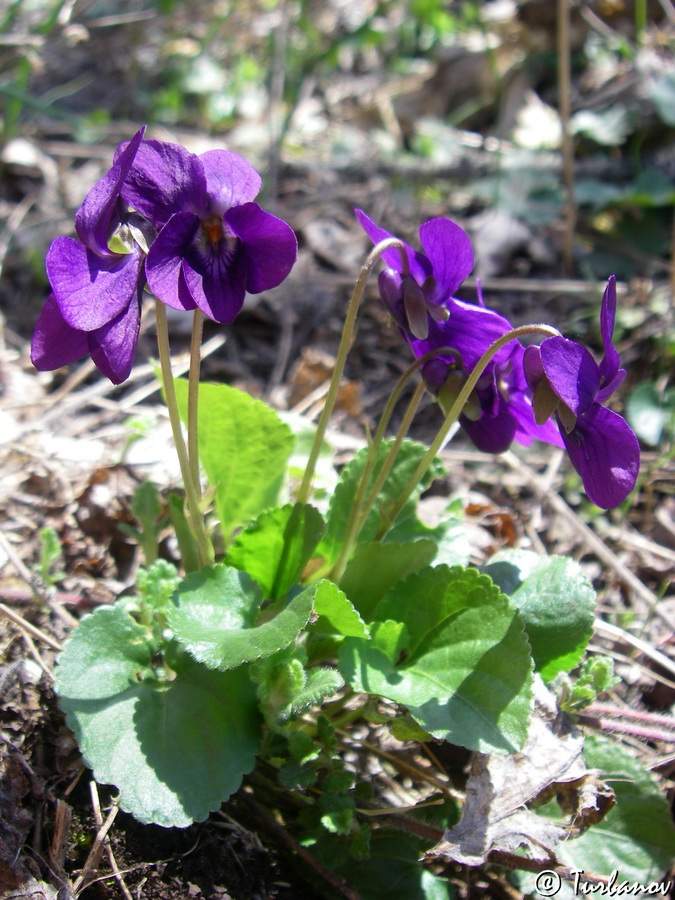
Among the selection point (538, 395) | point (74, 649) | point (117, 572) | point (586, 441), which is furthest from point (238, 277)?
point (117, 572)

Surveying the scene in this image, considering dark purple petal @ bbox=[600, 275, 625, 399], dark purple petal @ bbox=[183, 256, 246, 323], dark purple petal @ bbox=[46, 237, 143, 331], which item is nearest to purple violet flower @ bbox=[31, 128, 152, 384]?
dark purple petal @ bbox=[46, 237, 143, 331]

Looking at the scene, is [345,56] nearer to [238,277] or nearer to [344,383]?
[344,383]

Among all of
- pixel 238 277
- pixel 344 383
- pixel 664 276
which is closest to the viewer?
pixel 238 277

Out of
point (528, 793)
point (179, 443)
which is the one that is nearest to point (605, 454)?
point (528, 793)

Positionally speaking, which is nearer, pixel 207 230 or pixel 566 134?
pixel 207 230

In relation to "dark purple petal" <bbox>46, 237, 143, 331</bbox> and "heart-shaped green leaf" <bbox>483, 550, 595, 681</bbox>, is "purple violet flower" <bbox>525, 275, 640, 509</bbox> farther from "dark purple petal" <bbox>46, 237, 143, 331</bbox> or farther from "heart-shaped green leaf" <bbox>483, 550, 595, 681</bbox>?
"dark purple petal" <bbox>46, 237, 143, 331</bbox>

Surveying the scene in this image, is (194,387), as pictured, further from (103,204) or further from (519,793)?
(519,793)
